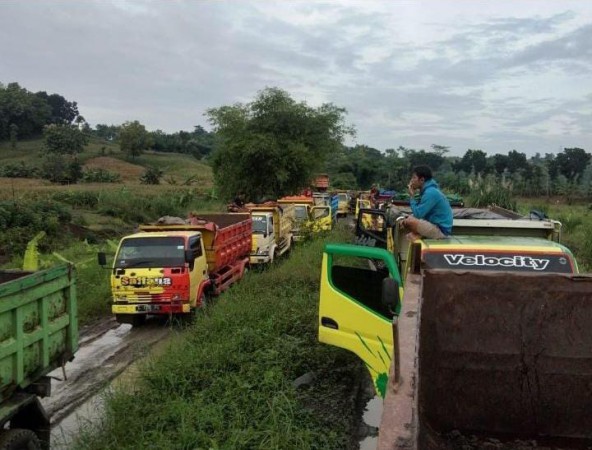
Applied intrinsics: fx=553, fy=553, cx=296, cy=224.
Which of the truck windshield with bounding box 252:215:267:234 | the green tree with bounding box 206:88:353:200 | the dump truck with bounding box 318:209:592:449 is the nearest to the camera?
the dump truck with bounding box 318:209:592:449

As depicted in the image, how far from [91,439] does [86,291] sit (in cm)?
810

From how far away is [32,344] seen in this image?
464 centimetres

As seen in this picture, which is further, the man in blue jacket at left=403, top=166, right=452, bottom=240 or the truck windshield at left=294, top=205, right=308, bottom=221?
the truck windshield at left=294, top=205, right=308, bottom=221

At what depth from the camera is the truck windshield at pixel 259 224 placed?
56.6ft

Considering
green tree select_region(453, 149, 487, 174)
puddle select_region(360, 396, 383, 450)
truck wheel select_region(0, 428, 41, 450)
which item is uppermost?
green tree select_region(453, 149, 487, 174)

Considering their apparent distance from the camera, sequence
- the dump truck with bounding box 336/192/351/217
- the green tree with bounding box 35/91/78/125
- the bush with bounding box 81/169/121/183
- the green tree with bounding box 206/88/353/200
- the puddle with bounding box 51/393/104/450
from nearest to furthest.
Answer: the puddle with bounding box 51/393/104/450, the green tree with bounding box 206/88/353/200, the dump truck with bounding box 336/192/351/217, the bush with bounding box 81/169/121/183, the green tree with bounding box 35/91/78/125

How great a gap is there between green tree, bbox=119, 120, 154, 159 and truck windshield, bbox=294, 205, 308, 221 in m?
54.5

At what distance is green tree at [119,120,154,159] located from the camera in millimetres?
72688

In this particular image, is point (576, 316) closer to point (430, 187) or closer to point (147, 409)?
point (430, 187)

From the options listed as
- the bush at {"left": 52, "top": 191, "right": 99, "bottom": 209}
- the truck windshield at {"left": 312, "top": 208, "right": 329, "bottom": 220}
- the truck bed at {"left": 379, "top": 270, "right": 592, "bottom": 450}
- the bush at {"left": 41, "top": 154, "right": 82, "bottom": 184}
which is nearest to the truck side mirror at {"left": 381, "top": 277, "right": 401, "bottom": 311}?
the truck bed at {"left": 379, "top": 270, "right": 592, "bottom": 450}

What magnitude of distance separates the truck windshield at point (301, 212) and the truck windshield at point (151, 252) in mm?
12001

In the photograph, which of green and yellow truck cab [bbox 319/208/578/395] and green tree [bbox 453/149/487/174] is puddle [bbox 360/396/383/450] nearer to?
green and yellow truck cab [bbox 319/208/578/395]

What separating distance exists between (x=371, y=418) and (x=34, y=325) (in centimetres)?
364

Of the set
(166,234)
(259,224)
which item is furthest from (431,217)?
(259,224)
